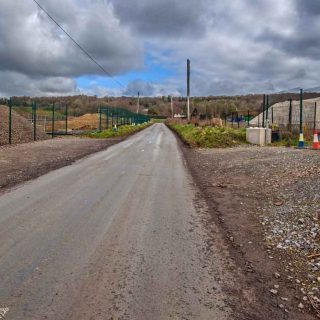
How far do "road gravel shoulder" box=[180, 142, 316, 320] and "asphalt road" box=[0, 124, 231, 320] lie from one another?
0.27 m

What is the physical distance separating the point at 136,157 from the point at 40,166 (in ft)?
14.3

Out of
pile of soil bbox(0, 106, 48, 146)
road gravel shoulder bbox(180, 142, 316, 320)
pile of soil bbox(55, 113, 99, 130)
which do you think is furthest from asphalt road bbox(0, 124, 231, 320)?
pile of soil bbox(55, 113, 99, 130)

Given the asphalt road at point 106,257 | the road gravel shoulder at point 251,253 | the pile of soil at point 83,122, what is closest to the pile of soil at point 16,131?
the road gravel shoulder at point 251,253

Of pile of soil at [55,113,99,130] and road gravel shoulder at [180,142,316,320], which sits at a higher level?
pile of soil at [55,113,99,130]

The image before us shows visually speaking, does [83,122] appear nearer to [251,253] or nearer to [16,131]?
[16,131]

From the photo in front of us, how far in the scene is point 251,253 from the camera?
549 centimetres

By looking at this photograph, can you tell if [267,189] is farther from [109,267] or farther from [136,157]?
[136,157]

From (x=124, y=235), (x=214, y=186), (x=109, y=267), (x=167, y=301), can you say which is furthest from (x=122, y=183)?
(x=167, y=301)

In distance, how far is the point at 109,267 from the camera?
4836mm

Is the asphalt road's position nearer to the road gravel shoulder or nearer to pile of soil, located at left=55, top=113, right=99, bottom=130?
the road gravel shoulder

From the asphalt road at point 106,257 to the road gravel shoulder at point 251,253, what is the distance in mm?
268

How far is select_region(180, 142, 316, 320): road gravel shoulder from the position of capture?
3975 millimetres

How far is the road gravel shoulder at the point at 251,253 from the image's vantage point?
3.97 meters

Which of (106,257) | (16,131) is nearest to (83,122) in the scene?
(16,131)
